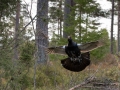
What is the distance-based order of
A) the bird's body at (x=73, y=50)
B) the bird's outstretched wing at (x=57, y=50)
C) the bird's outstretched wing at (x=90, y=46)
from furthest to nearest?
the bird's body at (x=73, y=50), the bird's outstretched wing at (x=57, y=50), the bird's outstretched wing at (x=90, y=46)

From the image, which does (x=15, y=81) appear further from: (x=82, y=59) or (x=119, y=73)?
(x=119, y=73)

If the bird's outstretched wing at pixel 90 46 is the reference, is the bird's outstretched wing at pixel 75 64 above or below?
below

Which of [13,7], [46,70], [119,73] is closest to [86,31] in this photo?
[46,70]

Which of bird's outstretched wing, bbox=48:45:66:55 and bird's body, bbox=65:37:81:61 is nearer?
bird's outstretched wing, bbox=48:45:66:55

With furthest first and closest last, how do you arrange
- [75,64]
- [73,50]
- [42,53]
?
[42,53]
[75,64]
[73,50]

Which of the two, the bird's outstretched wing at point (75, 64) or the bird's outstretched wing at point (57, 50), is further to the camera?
the bird's outstretched wing at point (75, 64)

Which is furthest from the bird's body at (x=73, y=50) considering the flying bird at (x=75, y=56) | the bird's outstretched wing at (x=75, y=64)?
the bird's outstretched wing at (x=75, y=64)

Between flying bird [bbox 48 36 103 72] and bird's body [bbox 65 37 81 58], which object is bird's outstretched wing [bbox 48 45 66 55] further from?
bird's body [bbox 65 37 81 58]

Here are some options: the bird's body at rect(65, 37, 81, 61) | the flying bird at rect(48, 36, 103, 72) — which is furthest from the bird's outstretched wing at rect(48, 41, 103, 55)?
the bird's body at rect(65, 37, 81, 61)

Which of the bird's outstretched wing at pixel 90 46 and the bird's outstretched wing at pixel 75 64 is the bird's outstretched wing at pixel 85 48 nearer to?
the bird's outstretched wing at pixel 90 46

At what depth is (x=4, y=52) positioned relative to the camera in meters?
7.24

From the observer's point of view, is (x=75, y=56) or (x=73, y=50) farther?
(x=75, y=56)

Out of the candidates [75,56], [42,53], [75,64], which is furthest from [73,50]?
[42,53]

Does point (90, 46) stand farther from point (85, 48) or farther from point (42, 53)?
point (42, 53)
